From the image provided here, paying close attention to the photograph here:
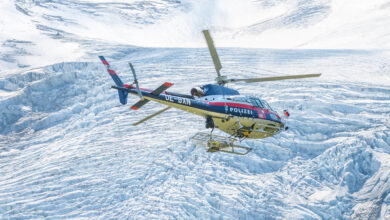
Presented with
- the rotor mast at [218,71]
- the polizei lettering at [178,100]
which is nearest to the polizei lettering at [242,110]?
the rotor mast at [218,71]

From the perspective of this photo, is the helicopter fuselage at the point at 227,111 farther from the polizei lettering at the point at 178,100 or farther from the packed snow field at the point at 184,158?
the packed snow field at the point at 184,158

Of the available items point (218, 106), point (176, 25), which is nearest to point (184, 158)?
point (218, 106)

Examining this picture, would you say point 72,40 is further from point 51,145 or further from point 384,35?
point 384,35

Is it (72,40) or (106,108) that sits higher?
(72,40)

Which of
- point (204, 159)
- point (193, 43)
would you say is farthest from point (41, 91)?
point (193, 43)

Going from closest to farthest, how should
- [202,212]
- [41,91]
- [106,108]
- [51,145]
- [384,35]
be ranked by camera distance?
1. [202,212]
2. [51,145]
3. [106,108]
4. [41,91]
5. [384,35]

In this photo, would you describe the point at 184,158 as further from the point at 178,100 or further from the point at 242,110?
the point at 178,100
